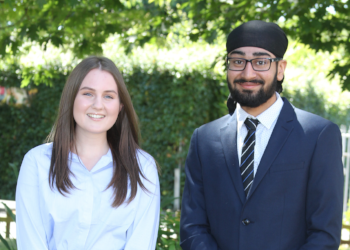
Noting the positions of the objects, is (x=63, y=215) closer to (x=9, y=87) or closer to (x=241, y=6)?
(x=241, y=6)

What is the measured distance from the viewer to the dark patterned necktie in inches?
80.2

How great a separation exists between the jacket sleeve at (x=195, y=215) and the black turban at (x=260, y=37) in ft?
2.24

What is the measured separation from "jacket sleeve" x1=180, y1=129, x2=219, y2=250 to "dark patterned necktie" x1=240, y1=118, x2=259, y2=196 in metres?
0.28

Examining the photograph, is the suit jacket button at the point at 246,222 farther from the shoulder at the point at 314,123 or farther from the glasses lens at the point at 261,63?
the glasses lens at the point at 261,63

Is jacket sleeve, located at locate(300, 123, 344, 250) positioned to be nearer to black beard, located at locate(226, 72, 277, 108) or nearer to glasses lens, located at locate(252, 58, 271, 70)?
black beard, located at locate(226, 72, 277, 108)

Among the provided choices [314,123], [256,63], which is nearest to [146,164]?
[256,63]

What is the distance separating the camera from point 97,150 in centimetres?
218

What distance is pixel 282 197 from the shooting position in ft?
6.37

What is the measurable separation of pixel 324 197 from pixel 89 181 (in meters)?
1.21

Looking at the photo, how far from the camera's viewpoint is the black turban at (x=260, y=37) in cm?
205

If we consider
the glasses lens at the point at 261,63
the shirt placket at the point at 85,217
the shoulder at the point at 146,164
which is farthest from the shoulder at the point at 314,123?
the shirt placket at the point at 85,217

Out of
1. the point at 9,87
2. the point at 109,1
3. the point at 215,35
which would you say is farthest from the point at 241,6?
the point at 9,87

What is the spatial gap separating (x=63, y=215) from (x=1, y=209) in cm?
382

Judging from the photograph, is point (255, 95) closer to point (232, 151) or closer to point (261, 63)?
point (261, 63)
